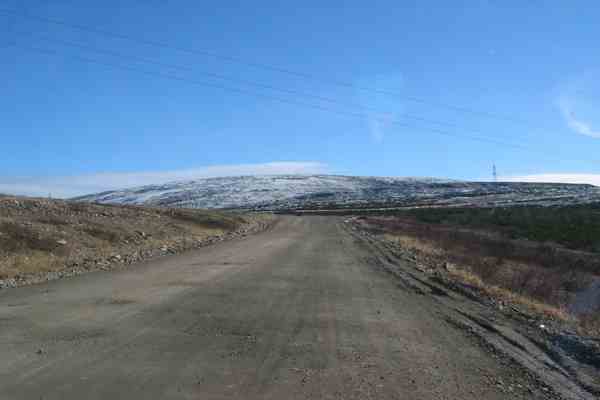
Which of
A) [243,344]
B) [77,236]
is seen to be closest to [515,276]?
[243,344]

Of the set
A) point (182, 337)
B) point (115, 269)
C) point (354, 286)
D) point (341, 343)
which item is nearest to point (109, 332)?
point (182, 337)

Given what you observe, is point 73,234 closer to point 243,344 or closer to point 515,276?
point 515,276

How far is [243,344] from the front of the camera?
8.28m

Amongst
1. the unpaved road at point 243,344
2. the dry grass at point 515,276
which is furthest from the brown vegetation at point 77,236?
the dry grass at point 515,276

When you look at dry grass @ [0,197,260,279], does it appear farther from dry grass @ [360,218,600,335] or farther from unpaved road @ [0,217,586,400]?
dry grass @ [360,218,600,335]

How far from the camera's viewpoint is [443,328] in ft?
32.5

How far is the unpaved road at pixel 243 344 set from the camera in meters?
6.40

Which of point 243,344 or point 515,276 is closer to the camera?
point 243,344

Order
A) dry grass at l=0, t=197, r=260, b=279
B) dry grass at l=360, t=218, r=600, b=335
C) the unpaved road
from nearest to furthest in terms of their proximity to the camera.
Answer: the unpaved road
dry grass at l=360, t=218, r=600, b=335
dry grass at l=0, t=197, r=260, b=279

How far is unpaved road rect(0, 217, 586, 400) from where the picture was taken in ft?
21.0

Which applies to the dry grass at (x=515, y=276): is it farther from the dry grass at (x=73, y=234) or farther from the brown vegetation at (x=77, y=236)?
the dry grass at (x=73, y=234)

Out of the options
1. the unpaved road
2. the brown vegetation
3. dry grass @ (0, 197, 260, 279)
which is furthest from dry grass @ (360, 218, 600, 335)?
dry grass @ (0, 197, 260, 279)

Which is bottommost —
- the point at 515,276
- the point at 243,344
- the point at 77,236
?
the point at 515,276

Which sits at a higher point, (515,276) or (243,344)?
(243,344)
